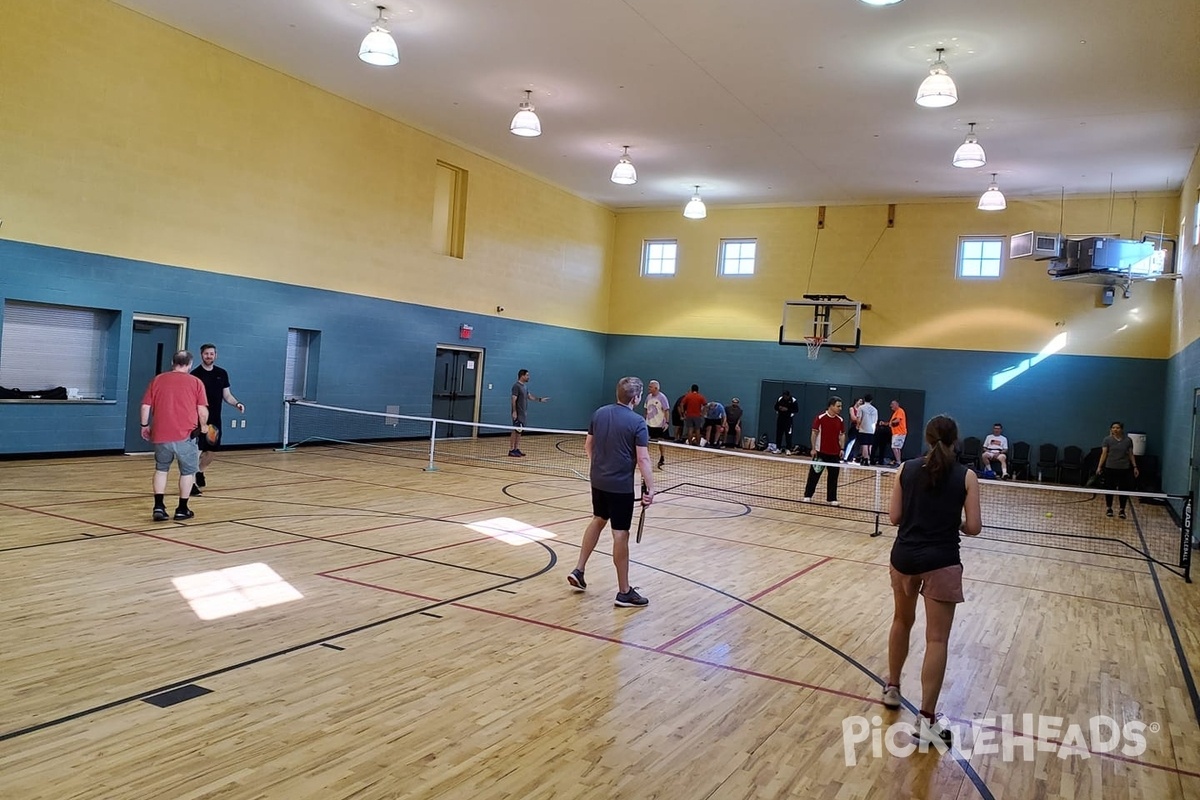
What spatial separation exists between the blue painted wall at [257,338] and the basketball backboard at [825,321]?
7.15 m

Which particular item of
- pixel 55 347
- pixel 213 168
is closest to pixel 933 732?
pixel 55 347

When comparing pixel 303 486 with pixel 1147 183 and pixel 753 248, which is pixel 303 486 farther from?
pixel 1147 183

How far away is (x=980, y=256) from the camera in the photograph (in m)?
21.7

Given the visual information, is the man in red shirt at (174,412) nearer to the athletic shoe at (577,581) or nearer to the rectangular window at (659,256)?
the athletic shoe at (577,581)

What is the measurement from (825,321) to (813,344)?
2.47ft

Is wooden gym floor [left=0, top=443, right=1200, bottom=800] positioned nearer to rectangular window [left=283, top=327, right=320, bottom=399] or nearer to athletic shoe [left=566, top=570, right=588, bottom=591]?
athletic shoe [left=566, top=570, right=588, bottom=591]

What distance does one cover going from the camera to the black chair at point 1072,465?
66.6 feet

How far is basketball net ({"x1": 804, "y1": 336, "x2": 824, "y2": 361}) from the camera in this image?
2342 centimetres

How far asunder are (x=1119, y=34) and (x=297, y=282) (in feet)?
47.0

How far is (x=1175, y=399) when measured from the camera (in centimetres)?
1653

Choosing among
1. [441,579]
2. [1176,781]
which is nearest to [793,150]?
[441,579]

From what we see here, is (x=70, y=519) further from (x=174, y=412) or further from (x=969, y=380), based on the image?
(x=969, y=380)

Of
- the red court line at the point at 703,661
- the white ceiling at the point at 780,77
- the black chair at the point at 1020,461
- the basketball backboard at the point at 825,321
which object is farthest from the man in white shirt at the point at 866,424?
the red court line at the point at 703,661

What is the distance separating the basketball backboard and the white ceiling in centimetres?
388
